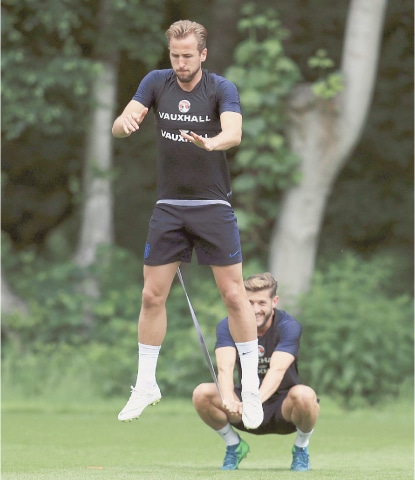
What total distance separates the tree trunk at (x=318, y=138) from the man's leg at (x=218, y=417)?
5777mm

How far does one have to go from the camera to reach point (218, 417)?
742 centimetres

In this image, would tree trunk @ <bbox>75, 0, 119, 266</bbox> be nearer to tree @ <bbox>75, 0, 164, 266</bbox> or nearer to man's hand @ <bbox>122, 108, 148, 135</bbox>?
tree @ <bbox>75, 0, 164, 266</bbox>

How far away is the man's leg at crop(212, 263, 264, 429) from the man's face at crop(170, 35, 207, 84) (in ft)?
3.56

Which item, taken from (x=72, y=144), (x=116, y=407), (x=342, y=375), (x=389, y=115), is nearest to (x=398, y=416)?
(x=342, y=375)

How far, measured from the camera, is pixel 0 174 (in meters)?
14.3

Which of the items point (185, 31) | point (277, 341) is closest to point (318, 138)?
point (277, 341)

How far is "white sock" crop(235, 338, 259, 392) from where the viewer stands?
662 cm

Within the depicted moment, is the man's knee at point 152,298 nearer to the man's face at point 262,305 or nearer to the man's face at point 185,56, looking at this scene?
the man's face at point 262,305

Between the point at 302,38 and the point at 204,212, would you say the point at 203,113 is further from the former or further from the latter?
the point at 302,38

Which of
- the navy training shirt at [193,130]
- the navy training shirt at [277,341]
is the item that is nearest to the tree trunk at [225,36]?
the navy training shirt at [277,341]

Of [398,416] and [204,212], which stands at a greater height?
[204,212]

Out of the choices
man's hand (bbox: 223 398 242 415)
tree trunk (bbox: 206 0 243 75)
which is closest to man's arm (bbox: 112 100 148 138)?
man's hand (bbox: 223 398 242 415)

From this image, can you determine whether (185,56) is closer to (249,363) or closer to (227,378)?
(249,363)

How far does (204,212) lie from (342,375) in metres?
6.82
